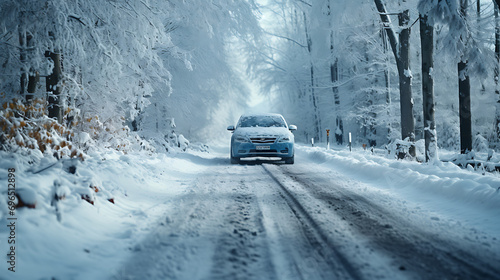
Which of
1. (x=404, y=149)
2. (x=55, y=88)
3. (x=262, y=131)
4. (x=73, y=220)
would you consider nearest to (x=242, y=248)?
(x=73, y=220)

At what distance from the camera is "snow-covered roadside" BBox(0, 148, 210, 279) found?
305 centimetres

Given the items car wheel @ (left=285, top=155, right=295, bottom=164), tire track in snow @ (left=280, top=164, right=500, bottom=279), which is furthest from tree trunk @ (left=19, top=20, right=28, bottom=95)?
car wheel @ (left=285, top=155, right=295, bottom=164)

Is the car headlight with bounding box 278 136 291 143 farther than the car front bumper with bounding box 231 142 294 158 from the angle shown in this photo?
Yes

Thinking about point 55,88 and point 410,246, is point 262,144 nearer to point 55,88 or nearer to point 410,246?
point 55,88

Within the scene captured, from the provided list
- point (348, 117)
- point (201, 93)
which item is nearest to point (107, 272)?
point (201, 93)

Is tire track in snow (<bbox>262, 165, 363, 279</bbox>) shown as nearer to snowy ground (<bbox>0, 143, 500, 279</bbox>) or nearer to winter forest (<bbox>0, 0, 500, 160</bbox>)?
snowy ground (<bbox>0, 143, 500, 279</bbox>)

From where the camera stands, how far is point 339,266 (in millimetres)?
3020

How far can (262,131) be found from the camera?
12094 mm

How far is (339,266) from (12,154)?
4.89 meters


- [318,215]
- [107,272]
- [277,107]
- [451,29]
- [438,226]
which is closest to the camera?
[107,272]

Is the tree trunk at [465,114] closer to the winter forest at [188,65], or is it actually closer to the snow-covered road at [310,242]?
the winter forest at [188,65]

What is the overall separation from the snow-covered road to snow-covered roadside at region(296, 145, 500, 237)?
0.20m

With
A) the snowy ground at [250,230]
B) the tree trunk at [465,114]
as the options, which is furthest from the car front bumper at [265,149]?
the tree trunk at [465,114]

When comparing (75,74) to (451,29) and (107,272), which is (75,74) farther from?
(451,29)
